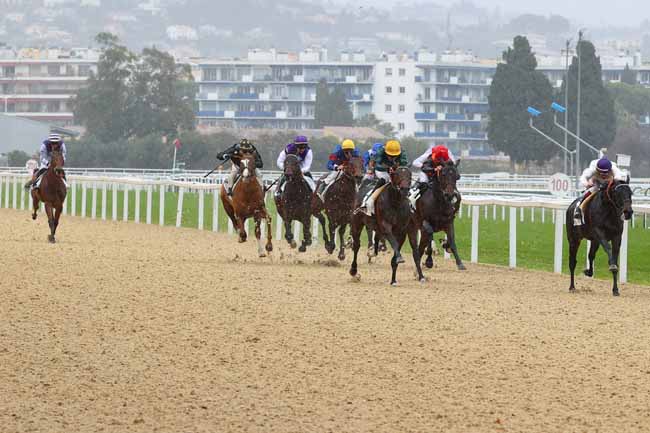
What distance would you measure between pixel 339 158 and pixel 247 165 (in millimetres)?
1085

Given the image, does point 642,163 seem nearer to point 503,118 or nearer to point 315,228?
point 503,118

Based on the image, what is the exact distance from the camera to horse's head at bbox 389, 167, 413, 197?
16516 millimetres

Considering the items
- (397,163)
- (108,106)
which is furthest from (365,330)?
(108,106)

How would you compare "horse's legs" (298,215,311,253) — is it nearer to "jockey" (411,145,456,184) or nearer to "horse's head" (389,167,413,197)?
"jockey" (411,145,456,184)

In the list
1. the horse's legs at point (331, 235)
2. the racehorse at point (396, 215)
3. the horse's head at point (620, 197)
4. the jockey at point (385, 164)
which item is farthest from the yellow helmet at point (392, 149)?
the horse's legs at point (331, 235)

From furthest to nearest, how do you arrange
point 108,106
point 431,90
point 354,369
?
point 431,90 < point 108,106 < point 354,369

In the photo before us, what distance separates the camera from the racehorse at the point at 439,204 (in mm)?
17922

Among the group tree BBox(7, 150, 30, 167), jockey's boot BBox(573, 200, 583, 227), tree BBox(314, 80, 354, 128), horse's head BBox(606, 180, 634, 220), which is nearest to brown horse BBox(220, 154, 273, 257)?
jockey's boot BBox(573, 200, 583, 227)

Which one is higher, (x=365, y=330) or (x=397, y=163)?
(x=397, y=163)

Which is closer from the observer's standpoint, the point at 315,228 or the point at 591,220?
the point at 591,220

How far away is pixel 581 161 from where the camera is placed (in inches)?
3324

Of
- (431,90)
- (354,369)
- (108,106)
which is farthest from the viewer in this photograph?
(431,90)

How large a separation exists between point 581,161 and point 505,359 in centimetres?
7452

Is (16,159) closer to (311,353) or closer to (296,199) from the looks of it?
(296,199)
